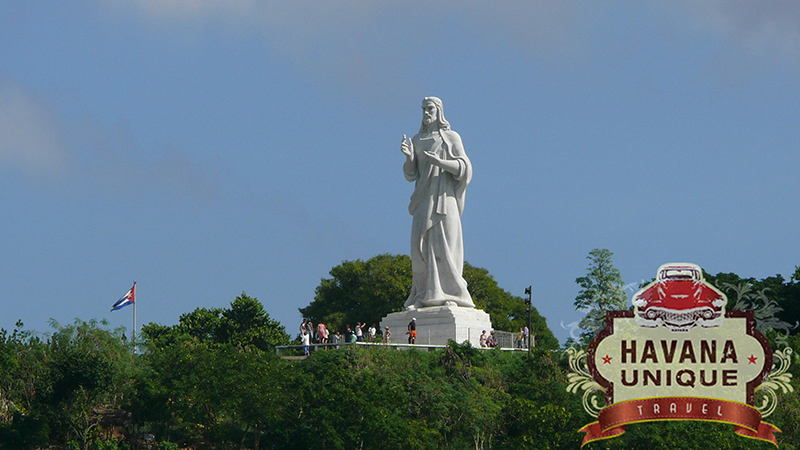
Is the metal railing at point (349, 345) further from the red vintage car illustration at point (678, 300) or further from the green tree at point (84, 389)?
the red vintage car illustration at point (678, 300)

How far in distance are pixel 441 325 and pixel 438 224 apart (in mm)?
3286

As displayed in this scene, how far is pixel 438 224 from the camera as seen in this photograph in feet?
130

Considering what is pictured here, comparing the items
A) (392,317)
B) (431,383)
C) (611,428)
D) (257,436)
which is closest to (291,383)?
(257,436)

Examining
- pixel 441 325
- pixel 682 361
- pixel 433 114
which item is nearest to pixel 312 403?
pixel 441 325

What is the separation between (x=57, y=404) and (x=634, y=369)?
17.8 metres

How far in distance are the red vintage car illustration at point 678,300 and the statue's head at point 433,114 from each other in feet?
59.5

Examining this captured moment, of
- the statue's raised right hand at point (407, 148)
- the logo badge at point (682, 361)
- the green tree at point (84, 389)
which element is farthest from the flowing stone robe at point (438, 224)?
the logo badge at point (682, 361)

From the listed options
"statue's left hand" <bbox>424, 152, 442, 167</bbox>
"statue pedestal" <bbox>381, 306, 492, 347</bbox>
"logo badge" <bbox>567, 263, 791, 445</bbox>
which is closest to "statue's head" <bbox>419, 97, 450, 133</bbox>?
"statue's left hand" <bbox>424, 152, 442, 167</bbox>

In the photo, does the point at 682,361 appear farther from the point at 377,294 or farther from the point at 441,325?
the point at 377,294

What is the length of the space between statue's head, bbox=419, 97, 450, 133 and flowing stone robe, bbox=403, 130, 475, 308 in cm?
27

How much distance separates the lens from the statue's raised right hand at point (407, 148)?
39500 millimetres

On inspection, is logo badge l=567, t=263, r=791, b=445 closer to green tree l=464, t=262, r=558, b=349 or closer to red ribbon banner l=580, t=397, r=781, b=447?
red ribbon banner l=580, t=397, r=781, b=447

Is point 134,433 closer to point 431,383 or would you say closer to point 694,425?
point 431,383

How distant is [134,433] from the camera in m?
34.5
